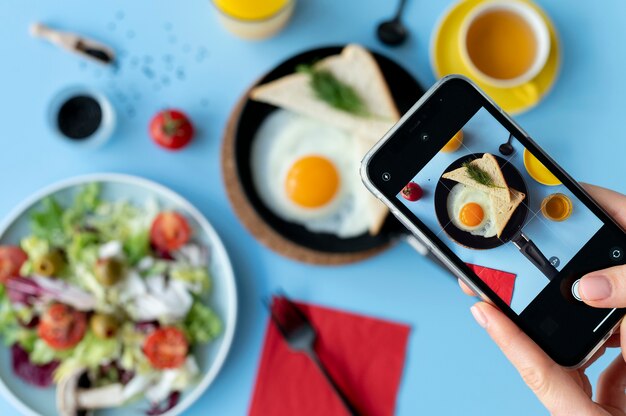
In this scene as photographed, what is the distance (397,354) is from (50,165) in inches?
42.3

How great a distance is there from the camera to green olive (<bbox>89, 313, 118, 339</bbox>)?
59.1 inches

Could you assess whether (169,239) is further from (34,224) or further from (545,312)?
(545,312)

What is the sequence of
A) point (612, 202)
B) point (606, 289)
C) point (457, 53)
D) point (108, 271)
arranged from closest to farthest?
point (606, 289), point (612, 202), point (108, 271), point (457, 53)

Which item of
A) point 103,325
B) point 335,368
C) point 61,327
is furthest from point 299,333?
point 61,327

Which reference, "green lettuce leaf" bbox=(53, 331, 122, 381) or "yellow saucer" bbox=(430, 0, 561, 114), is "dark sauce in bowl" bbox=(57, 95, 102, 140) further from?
"yellow saucer" bbox=(430, 0, 561, 114)

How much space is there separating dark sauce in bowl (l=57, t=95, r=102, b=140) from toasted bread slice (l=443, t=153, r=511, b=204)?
101 cm

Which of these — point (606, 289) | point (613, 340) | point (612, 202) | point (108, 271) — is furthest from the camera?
point (108, 271)

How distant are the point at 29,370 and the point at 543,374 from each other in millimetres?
1233

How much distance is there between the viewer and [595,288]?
985 mm

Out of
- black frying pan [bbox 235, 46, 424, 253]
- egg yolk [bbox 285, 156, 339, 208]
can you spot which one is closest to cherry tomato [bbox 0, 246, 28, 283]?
black frying pan [bbox 235, 46, 424, 253]

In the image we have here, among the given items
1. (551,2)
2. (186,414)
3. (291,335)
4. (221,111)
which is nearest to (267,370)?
(291,335)

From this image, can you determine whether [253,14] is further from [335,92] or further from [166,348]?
[166,348]

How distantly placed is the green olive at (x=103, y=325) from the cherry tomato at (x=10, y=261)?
0.23m

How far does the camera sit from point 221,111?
164cm
